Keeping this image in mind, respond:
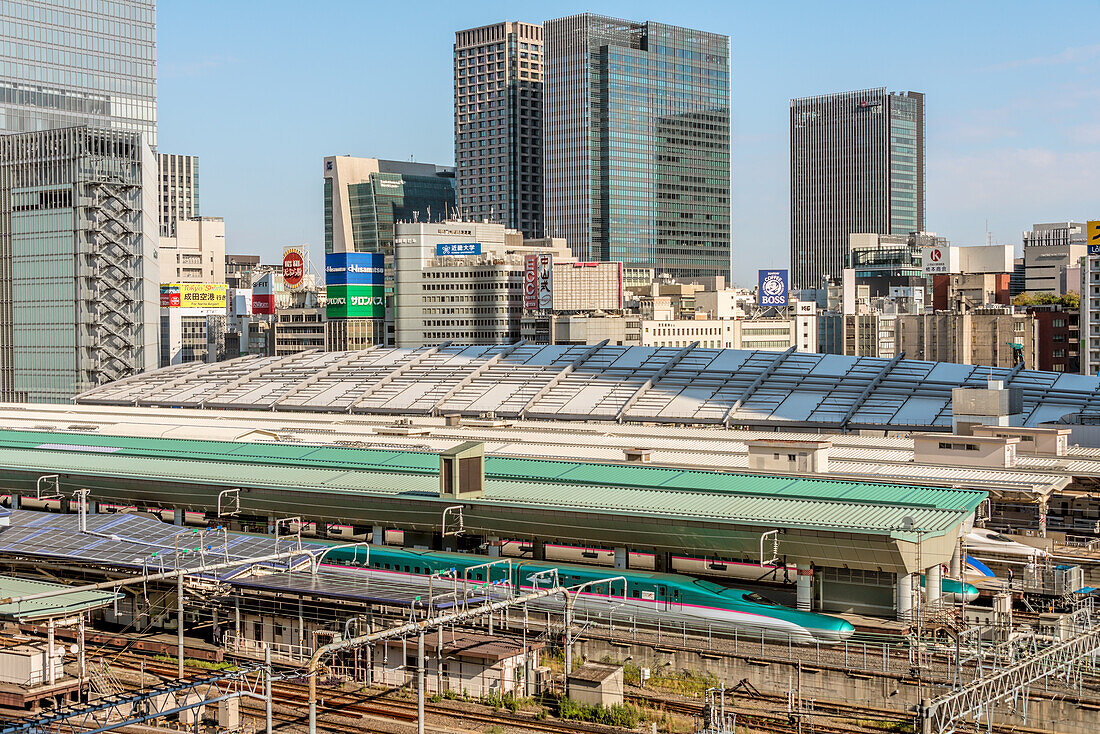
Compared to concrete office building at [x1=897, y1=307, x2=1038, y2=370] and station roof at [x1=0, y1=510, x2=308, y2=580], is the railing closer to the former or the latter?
station roof at [x1=0, y1=510, x2=308, y2=580]

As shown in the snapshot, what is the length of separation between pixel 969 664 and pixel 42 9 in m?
123

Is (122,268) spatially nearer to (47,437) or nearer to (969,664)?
(47,437)

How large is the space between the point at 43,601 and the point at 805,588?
21573 mm

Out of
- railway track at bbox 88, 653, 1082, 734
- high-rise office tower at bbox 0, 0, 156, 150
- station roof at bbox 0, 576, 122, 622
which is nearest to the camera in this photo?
railway track at bbox 88, 653, 1082, 734

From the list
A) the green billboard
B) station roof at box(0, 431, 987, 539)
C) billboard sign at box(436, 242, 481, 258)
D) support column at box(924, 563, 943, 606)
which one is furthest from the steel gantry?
billboard sign at box(436, 242, 481, 258)

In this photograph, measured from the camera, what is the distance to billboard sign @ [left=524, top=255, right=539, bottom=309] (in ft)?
519

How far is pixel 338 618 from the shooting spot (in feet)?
121

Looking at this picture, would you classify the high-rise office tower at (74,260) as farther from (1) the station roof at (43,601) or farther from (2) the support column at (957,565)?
(2) the support column at (957,565)

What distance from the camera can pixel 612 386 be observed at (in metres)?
88.3

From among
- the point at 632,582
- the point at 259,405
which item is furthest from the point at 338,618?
the point at 259,405

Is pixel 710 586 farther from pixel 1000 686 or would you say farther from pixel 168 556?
pixel 168 556

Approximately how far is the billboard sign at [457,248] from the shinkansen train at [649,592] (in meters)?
124

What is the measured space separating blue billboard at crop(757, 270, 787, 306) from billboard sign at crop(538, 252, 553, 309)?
44531 millimetres

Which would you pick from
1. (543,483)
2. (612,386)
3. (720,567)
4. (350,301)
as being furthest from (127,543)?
(350,301)
